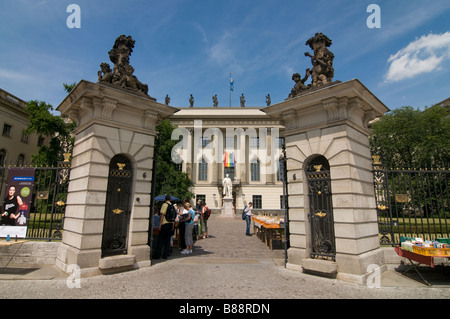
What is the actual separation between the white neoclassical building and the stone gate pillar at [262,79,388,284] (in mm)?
34444

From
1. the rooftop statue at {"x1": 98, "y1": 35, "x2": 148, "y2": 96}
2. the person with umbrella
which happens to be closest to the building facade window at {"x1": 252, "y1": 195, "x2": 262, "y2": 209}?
the person with umbrella

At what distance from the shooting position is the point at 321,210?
7020 millimetres

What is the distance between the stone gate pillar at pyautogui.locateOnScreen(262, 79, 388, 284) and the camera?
20.7 feet

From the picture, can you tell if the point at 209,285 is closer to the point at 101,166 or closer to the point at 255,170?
the point at 101,166

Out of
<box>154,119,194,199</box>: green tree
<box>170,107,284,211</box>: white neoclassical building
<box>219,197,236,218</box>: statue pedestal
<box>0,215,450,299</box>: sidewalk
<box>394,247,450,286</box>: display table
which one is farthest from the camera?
<box>170,107,284,211</box>: white neoclassical building

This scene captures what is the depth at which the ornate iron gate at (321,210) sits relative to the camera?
272 inches

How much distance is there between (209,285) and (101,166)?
4.03 meters

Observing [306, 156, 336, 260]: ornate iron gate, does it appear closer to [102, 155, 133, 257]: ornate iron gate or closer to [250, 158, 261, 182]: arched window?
[102, 155, 133, 257]: ornate iron gate

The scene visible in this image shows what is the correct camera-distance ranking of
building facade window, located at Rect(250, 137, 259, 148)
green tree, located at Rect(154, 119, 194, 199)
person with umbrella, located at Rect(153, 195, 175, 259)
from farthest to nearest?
building facade window, located at Rect(250, 137, 259, 148), green tree, located at Rect(154, 119, 194, 199), person with umbrella, located at Rect(153, 195, 175, 259)

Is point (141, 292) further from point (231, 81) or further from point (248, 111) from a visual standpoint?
point (231, 81)

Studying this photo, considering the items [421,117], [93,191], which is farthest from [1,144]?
[421,117]

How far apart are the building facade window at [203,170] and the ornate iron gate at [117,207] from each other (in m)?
35.5

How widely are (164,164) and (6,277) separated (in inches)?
940

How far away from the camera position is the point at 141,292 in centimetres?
525
